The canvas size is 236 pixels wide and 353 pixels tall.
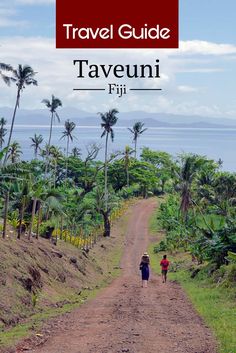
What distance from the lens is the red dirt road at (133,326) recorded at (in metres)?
11.7

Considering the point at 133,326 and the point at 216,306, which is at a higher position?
the point at 133,326

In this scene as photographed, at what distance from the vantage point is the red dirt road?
38.5 ft

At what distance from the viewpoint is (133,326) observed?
13727mm

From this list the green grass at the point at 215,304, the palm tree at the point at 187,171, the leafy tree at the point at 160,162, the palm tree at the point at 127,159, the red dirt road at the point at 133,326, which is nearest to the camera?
the red dirt road at the point at 133,326

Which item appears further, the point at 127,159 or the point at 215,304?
the point at 127,159

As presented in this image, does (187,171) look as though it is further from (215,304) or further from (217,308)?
(217,308)

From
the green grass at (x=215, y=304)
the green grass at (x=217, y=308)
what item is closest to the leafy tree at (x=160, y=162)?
the green grass at (x=215, y=304)

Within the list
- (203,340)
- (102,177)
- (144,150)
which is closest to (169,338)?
(203,340)

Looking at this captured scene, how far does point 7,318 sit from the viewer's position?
14750mm

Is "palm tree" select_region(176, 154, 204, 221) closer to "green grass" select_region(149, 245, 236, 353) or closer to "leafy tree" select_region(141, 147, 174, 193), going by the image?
"green grass" select_region(149, 245, 236, 353)

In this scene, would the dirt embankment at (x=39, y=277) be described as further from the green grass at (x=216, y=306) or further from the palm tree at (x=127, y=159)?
the palm tree at (x=127, y=159)

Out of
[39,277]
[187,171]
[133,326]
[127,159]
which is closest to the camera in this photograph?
[133,326]

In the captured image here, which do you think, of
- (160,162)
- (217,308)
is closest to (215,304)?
(217,308)

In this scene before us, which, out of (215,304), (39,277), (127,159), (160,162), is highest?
(127,159)
